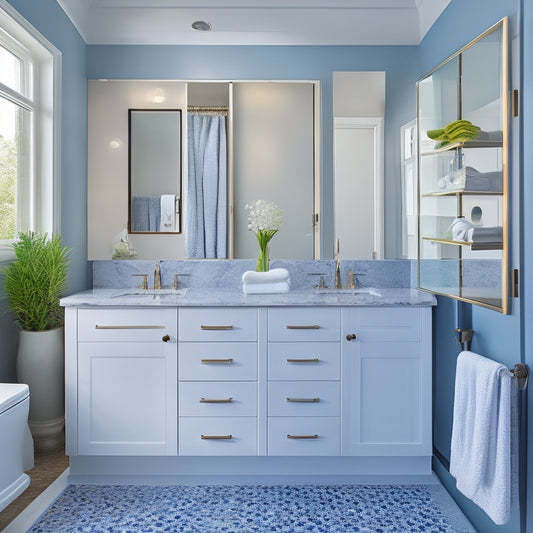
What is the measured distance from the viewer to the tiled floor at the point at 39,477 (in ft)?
7.02

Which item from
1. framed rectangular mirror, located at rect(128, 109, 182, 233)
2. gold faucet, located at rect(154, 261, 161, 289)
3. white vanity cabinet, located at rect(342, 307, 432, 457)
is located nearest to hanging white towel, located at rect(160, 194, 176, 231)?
framed rectangular mirror, located at rect(128, 109, 182, 233)

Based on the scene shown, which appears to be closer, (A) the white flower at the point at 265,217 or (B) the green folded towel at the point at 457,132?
(B) the green folded towel at the point at 457,132

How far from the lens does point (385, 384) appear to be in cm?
242

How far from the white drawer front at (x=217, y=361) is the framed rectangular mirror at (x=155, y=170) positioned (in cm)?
89

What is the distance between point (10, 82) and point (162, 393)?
5.58ft

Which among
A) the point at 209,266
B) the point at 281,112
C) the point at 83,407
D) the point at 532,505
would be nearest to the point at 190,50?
the point at 281,112

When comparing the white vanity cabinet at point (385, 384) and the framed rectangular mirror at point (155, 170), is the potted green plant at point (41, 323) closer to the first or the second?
the framed rectangular mirror at point (155, 170)

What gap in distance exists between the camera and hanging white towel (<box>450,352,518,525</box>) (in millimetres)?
1625

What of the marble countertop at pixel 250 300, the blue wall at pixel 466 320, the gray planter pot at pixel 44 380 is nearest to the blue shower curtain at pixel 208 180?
the marble countertop at pixel 250 300

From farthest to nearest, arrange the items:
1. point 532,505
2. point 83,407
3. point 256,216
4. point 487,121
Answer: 1. point 256,216
2. point 83,407
3. point 487,121
4. point 532,505

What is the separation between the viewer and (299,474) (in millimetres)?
2465

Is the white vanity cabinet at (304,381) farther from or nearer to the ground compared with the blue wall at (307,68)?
nearer to the ground

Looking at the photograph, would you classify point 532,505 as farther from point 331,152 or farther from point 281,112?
point 281,112

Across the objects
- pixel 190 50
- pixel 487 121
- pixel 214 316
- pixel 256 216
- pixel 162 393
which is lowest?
pixel 162 393
